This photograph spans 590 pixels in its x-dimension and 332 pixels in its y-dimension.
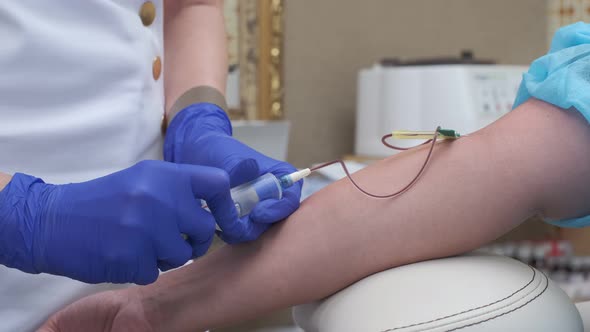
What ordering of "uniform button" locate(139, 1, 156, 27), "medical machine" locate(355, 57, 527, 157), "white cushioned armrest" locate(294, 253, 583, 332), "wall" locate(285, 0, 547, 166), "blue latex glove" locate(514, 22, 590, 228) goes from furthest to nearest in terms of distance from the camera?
"wall" locate(285, 0, 547, 166) → "medical machine" locate(355, 57, 527, 157) → "uniform button" locate(139, 1, 156, 27) → "blue latex glove" locate(514, 22, 590, 228) → "white cushioned armrest" locate(294, 253, 583, 332)

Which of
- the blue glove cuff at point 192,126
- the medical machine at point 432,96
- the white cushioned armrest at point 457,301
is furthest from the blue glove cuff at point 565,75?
the medical machine at point 432,96

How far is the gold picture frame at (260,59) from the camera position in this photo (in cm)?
211

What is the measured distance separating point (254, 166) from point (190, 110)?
27cm

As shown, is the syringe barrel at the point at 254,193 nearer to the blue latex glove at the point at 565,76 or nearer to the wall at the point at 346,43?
the blue latex glove at the point at 565,76

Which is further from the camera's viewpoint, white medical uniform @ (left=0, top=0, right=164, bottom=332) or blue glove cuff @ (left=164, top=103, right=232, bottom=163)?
blue glove cuff @ (left=164, top=103, right=232, bottom=163)

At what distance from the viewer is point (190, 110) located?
1.07m

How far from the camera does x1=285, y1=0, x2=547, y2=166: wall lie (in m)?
2.30

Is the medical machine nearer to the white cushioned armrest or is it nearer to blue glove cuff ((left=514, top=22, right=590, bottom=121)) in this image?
blue glove cuff ((left=514, top=22, right=590, bottom=121))

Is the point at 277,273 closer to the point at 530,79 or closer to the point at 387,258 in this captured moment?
the point at 387,258

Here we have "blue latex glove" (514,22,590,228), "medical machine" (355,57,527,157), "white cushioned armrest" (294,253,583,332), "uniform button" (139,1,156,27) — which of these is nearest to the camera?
"white cushioned armrest" (294,253,583,332)

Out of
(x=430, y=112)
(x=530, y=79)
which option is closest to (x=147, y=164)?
(x=530, y=79)

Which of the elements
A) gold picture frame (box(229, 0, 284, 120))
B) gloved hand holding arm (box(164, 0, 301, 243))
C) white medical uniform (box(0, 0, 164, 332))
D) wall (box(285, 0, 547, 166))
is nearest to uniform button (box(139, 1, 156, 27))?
white medical uniform (box(0, 0, 164, 332))

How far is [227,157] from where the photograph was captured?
90 cm

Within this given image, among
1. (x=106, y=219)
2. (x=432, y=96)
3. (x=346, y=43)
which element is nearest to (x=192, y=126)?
(x=106, y=219)
